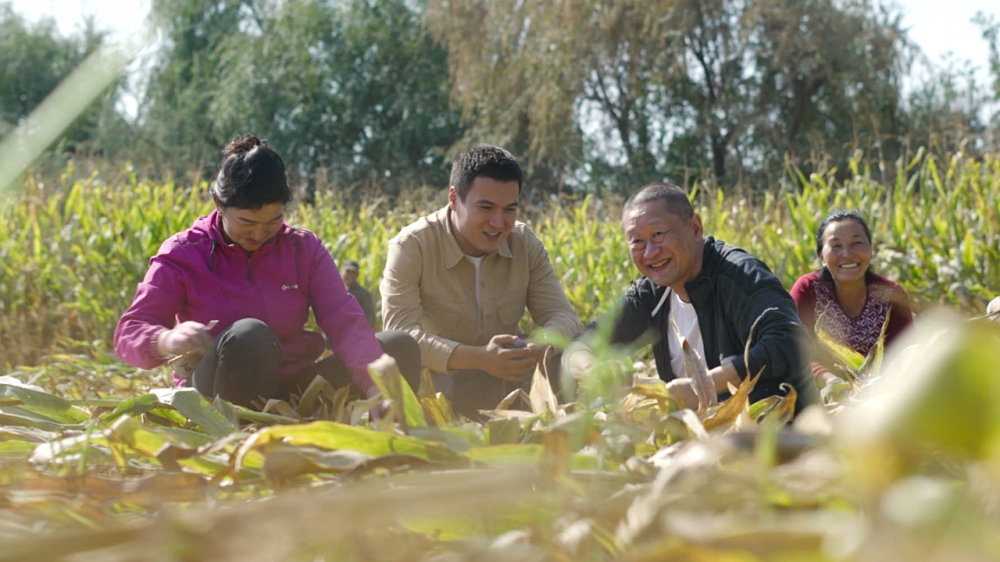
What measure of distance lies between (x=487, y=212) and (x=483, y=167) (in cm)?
17

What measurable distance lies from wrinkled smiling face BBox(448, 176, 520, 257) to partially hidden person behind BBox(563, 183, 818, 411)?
26.0 inches

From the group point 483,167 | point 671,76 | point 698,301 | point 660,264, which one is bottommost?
point 698,301

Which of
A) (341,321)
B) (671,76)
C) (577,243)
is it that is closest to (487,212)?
(341,321)

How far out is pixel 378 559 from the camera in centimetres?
66

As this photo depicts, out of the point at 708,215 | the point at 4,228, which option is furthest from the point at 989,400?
the point at 4,228

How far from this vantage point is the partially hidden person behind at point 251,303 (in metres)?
2.77

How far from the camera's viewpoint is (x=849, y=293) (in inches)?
162

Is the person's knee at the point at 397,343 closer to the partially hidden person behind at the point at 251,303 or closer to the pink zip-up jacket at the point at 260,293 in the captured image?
the partially hidden person behind at the point at 251,303

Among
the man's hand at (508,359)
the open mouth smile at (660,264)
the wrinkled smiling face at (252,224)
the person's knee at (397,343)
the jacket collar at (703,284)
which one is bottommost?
the man's hand at (508,359)

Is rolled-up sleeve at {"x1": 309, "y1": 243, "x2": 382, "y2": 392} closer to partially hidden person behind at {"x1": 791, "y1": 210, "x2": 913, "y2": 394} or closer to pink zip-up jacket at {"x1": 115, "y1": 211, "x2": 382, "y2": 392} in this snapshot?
pink zip-up jacket at {"x1": 115, "y1": 211, "x2": 382, "y2": 392}

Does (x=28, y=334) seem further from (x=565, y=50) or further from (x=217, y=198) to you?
(x=565, y=50)

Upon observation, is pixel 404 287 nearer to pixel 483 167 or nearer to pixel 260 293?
pixel 483 167

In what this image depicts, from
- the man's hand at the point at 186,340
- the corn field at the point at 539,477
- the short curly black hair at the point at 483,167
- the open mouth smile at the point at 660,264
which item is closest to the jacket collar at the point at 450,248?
the short curly black hair at the point at 483,167

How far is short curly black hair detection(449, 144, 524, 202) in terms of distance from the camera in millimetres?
3561
